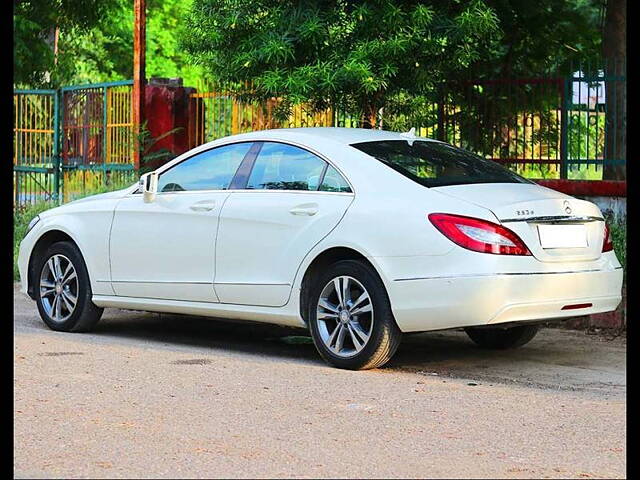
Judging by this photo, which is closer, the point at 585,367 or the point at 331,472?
the point at 331,472

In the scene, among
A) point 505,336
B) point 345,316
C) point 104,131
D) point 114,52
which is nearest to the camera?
point 345,316

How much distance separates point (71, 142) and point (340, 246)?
12.2m

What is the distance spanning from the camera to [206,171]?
10250 millimetres

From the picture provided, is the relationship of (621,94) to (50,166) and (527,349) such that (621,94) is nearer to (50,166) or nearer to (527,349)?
(527,349)

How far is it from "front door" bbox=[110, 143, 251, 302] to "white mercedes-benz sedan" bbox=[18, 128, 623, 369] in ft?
0.04

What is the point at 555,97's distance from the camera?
12.9 m

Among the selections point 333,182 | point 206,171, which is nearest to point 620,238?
point 333,182

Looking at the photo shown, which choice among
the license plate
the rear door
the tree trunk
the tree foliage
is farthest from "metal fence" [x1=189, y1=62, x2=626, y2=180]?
the tree foliage

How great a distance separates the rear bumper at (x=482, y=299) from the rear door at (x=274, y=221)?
2.72 feet

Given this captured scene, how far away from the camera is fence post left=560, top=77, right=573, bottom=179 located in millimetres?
12914

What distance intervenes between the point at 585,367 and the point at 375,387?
183cm

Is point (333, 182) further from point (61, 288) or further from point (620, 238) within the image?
point (620, 238)

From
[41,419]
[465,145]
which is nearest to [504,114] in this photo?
[465,145]

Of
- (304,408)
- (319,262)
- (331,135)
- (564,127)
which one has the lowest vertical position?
(304,408)
